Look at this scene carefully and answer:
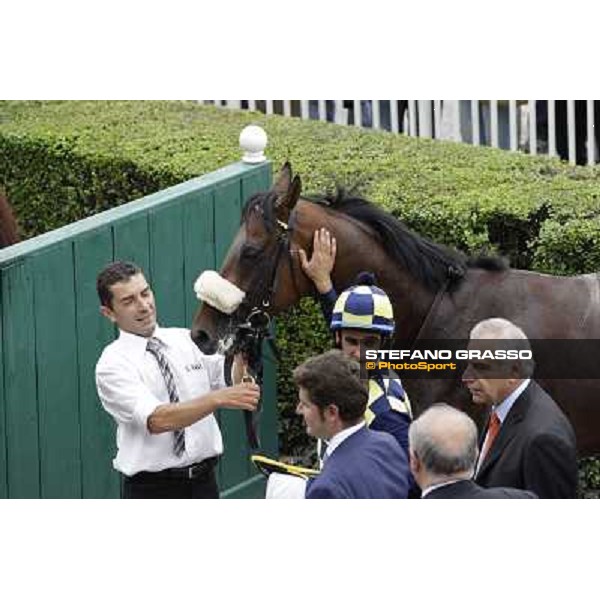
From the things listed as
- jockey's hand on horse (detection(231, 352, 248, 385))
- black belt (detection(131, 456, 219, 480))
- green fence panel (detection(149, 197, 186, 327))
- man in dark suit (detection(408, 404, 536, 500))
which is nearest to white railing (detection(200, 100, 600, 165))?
green fence panel (detection(149, 197, 186, 327))

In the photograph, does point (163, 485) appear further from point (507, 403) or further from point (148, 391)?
point (507, 403)

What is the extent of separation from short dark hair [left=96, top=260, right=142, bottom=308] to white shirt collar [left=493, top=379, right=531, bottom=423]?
139 cm

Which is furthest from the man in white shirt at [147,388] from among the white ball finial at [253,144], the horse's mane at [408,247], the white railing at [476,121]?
the white railing at [476,121]

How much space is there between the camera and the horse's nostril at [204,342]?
22.9ft

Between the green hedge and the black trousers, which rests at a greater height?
the green hedge

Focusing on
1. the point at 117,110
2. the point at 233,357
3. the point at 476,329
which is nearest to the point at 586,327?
the point at 476,329

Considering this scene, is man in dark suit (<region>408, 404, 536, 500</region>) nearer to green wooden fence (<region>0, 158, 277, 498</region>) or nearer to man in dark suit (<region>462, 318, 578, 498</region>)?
man in dark suit (<region>462, 318, 578, 498</region>)

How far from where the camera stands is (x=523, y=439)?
6238 mm

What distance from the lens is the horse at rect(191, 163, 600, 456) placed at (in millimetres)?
7016

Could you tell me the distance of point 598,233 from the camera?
748 cm

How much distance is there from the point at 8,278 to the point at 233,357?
844 mm

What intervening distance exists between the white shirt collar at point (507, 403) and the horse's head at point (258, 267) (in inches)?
38.8

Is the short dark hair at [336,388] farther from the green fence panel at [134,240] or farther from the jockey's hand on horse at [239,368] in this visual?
the green fence panel at [134,240]

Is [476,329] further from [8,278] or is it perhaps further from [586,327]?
[8,278]
